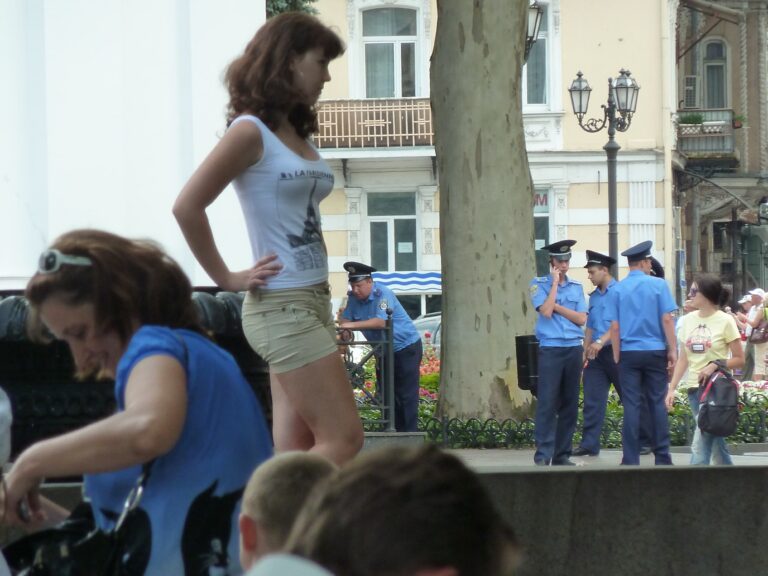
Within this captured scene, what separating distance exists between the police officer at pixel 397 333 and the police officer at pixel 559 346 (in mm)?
2276

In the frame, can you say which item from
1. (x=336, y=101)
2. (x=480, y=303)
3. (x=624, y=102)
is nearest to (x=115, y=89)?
(x=480, y=303)

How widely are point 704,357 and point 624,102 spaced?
1211 cm

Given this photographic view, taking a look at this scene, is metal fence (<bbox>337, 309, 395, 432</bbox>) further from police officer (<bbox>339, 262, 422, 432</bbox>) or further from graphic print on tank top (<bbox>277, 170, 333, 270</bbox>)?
graphic print on tank top (<bbox>277, 170, 333, 270</bbox>)

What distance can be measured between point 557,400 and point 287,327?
30.0 feet

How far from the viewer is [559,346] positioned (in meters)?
13.1

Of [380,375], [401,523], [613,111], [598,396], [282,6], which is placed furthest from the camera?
[613,111]

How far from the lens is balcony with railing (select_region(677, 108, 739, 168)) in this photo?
45531mm

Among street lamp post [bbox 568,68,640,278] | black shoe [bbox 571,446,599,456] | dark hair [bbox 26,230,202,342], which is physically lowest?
black shoe [bbox 571,446,599,456]

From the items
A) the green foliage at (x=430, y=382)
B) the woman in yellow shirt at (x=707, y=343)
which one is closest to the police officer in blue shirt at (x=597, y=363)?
the woman in yellow shirt at (x=707, y=343)

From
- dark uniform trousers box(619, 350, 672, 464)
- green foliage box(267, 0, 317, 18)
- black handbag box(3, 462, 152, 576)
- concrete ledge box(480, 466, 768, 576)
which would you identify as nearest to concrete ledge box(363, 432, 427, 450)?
dark uniform trousers box(619, 350, 672, 464)

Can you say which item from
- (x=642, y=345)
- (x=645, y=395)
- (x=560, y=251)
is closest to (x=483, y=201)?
(x=560, y=251)

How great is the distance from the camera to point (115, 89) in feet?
18.1

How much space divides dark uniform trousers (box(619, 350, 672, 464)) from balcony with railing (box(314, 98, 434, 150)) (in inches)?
975

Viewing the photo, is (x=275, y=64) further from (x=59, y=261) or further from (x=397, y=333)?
(x=397, y=333)
